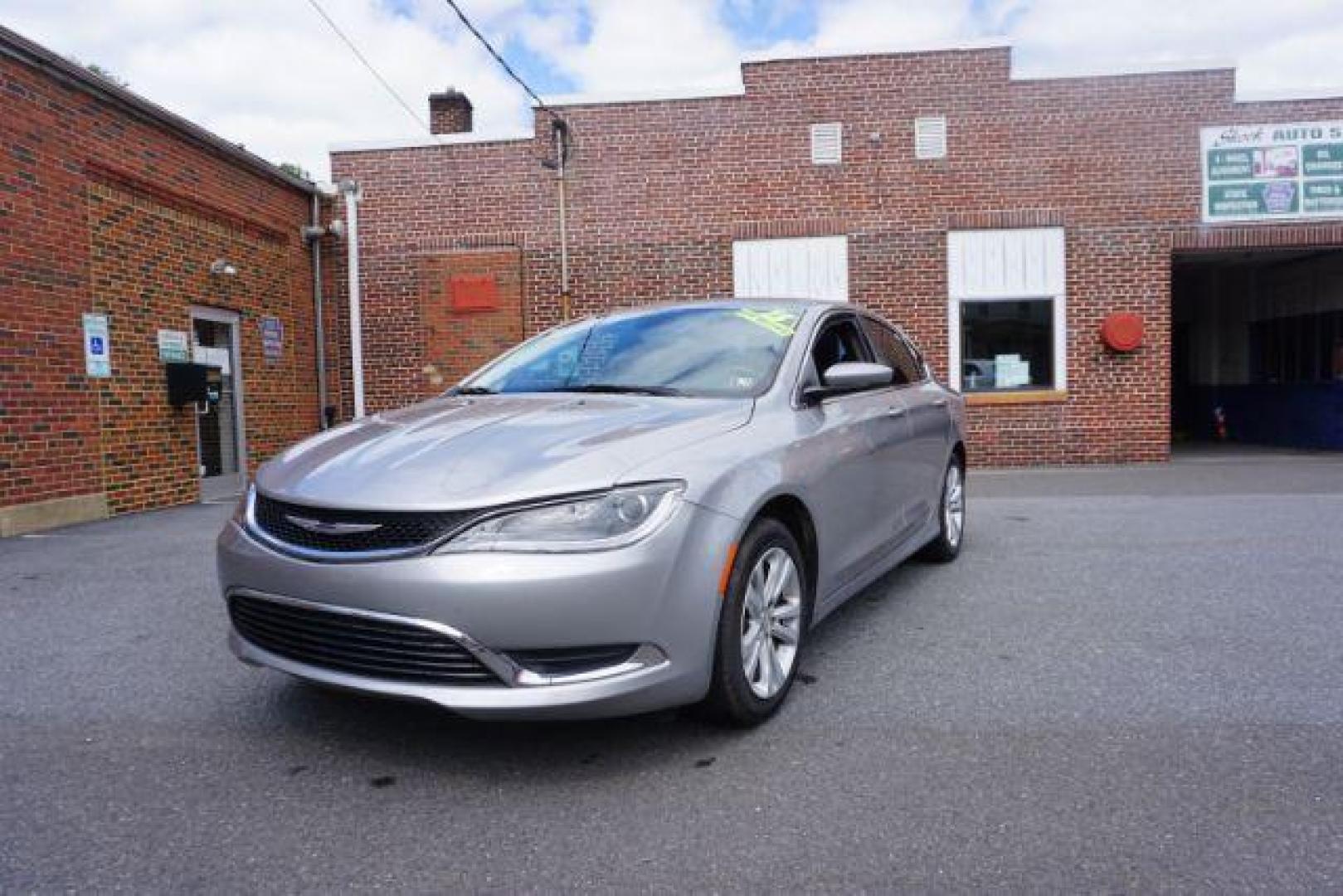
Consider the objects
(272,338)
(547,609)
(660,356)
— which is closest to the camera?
(547,609)

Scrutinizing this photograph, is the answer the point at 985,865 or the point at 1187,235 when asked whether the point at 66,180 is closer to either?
the point at 985,865

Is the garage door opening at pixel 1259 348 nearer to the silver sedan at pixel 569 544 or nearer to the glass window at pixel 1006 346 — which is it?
the glass window at pixel 1006 346

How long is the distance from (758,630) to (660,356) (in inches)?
51.9

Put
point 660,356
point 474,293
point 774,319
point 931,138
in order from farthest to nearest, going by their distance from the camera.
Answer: point 474,293, point 931,138, point 774,319, point 660,356

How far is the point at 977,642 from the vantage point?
3918 mm

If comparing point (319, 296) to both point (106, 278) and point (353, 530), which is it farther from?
point (353, 530)

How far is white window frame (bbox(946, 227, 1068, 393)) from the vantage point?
1159cm

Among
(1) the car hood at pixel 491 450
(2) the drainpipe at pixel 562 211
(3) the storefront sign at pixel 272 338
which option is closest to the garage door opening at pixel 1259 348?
(2) the drainpipe at pixel 562 211

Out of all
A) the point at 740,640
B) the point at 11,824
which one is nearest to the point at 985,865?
the point at 740,640

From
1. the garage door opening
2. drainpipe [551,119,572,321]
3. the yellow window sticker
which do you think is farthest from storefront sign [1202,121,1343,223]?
the yellow window sticker

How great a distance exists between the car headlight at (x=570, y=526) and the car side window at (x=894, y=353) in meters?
2.37

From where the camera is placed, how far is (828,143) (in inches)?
460

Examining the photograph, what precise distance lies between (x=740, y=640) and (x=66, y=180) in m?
8.07

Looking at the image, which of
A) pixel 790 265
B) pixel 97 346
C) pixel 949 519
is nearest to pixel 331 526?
pixel 949 519
